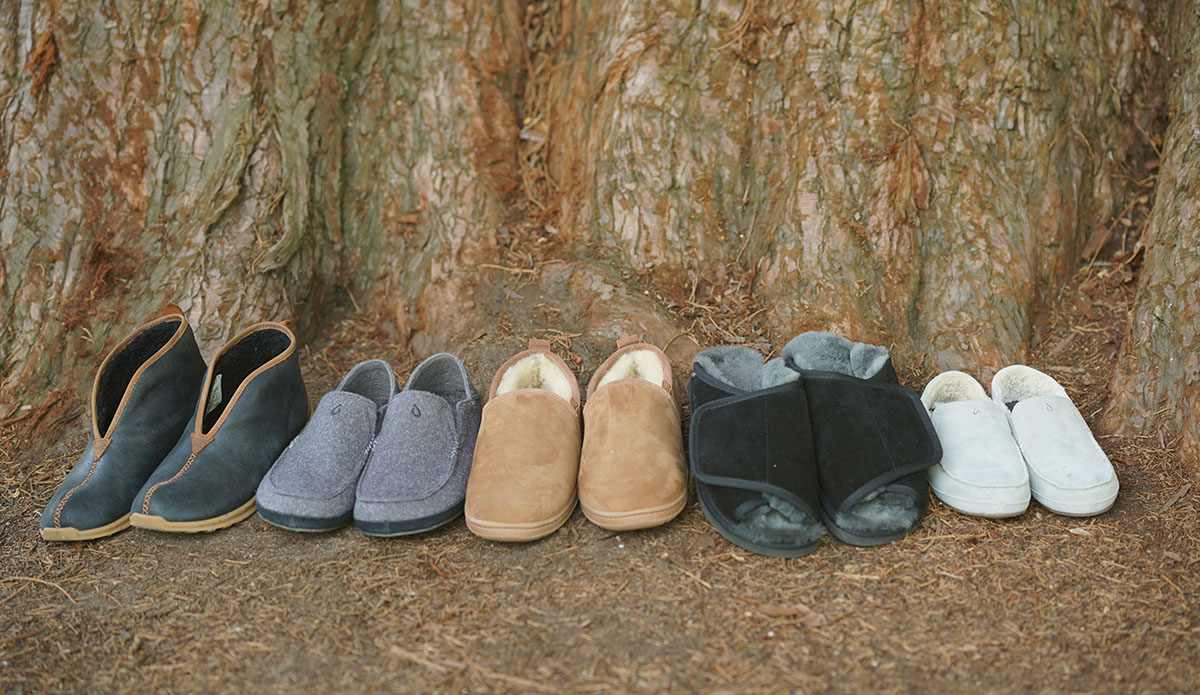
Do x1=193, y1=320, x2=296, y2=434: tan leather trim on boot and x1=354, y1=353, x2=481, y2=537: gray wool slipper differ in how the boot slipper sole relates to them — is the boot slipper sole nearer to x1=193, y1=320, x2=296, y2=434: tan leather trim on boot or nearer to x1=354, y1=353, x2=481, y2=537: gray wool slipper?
x1=354, y1=353, x2=481, y2=537: gray wool slipper

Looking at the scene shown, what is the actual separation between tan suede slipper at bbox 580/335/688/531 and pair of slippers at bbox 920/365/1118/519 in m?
0.85

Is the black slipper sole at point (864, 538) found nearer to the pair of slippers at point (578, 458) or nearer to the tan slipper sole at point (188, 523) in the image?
the pair of slippers at point (578, 458)

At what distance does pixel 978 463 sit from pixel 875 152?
1.30 meters

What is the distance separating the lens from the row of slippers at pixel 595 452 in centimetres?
255

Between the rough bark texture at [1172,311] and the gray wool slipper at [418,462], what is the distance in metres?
2.27

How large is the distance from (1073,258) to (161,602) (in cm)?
350

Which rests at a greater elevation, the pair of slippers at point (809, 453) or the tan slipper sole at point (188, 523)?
the pair of slippers at point (809, 453)

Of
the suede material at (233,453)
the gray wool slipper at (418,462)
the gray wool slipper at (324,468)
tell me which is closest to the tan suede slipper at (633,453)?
the gray wool slipper at (418,462)

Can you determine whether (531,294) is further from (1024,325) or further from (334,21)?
(1024,325)

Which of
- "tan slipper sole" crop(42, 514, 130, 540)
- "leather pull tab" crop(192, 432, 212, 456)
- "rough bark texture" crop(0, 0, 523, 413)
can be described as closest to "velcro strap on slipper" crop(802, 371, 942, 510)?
"rough bark texture" crop(0, 0, 523, 413)

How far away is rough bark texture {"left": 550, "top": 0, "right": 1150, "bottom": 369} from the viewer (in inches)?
130

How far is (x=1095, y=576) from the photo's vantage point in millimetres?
2363

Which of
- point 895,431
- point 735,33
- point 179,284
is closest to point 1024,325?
point 895,431

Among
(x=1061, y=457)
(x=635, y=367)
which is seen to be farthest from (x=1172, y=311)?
(x=635, y=367)
